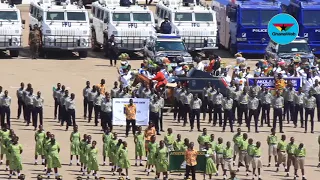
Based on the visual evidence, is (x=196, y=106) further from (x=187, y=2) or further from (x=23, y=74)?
(x=187, y=2)

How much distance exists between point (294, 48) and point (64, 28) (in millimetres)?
9917

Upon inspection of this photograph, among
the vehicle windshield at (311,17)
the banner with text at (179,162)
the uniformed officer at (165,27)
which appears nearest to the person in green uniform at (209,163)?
the banner with text at (179,162)

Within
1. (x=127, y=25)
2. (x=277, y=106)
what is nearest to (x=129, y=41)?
(x=127, y=25)

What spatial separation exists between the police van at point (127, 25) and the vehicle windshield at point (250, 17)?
3870mm

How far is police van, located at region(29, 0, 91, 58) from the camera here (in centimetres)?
5322

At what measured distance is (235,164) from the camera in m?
35.8

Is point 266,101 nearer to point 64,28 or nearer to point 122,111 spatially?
point 122,111

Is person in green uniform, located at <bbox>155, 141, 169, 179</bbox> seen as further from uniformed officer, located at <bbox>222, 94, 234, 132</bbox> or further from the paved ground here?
uniformed officer, located at <bbox>222, 94, 234, 132</bbox>

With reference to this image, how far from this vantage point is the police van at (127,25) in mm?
53344

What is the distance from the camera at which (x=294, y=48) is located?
163 feet

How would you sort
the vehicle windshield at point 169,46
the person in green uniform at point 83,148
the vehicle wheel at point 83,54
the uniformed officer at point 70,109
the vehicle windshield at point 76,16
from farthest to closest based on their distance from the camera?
the vehicle wheel at point 83,54
the vehicle windshield at point 76,16
the vehicle windshield at point 169,46
the uniformed officer at point 70,109
the person in green uniform at point 83,148

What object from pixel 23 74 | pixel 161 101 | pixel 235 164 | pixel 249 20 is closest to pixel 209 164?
pixel 235 164

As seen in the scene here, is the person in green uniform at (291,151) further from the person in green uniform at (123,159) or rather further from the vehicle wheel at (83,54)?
the vehicle wheel at (83,54)

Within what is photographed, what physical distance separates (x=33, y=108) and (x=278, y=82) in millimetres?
8398
